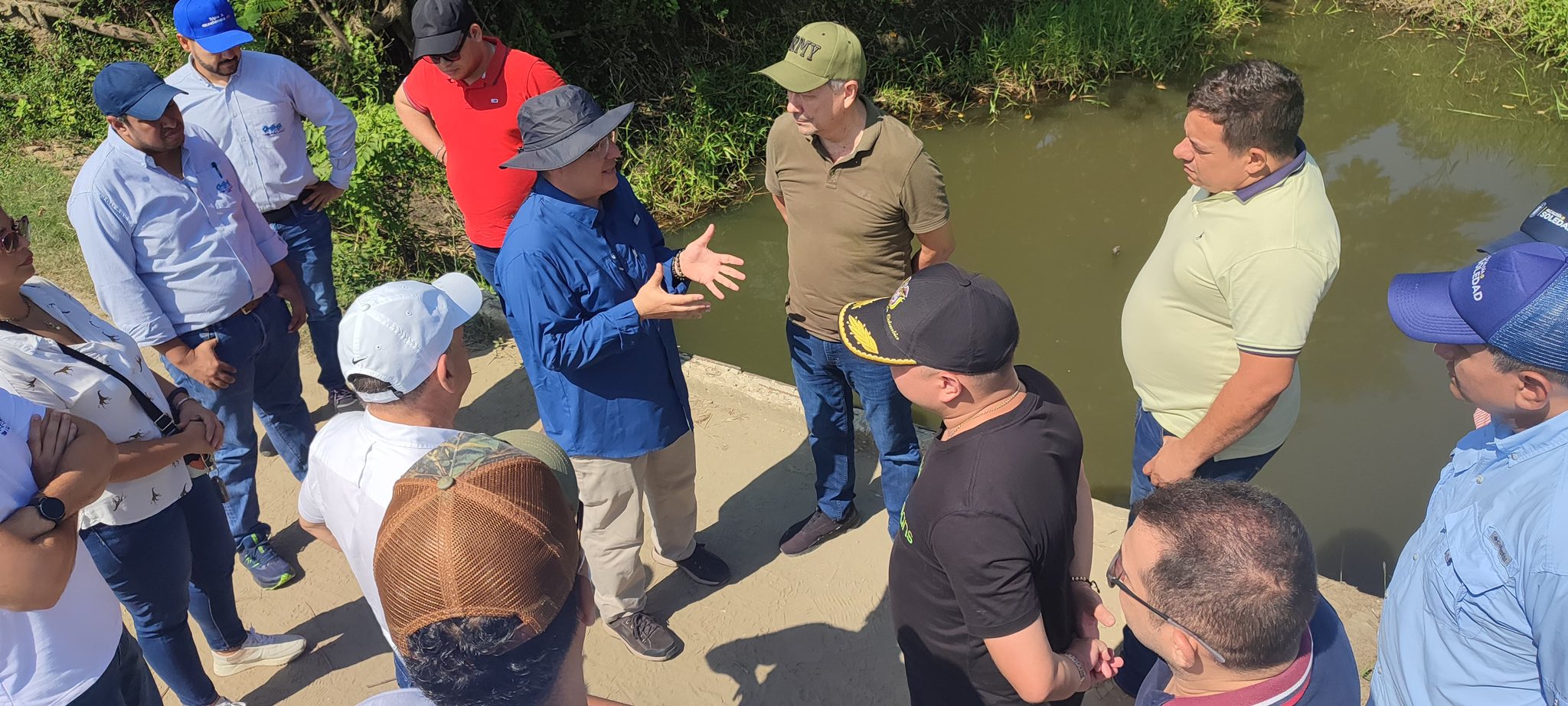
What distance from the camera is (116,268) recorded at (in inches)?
129

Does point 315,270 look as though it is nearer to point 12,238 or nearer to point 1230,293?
point 12,238

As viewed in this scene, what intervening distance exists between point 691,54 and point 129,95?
5917 millimetres

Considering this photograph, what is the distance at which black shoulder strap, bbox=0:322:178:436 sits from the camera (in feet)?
8.06

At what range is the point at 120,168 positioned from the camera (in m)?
3.23

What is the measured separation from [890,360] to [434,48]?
2.87 metres

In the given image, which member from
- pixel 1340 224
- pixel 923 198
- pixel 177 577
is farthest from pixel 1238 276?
pixel 1340 224

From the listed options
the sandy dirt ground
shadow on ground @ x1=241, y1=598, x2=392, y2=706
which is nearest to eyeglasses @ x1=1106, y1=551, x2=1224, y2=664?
the sandy dirt ground

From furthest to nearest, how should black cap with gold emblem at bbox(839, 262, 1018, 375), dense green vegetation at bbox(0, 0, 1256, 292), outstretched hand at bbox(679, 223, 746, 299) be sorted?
dense green vegetation at bbox(0, 0, 1256, 292)
outstretched hand at bbox(679, 223, 746, 299)
black cap with gold emblem at bbox(839, 262, 1018, 375)

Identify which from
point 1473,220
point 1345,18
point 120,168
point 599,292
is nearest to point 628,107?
point 599,292

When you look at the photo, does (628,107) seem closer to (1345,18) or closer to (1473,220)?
(1473,220)

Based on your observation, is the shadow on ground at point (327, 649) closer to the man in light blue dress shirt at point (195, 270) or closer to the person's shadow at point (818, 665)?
the man in light blue dress shirt at point (195, 270)

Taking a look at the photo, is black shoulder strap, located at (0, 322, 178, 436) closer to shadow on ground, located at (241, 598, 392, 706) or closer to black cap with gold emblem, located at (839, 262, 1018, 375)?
shadow on ground, located at (241, 598, 392, 706)

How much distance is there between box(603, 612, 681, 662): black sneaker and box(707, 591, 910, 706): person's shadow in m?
0.16

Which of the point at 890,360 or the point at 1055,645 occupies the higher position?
the point at 890,360
